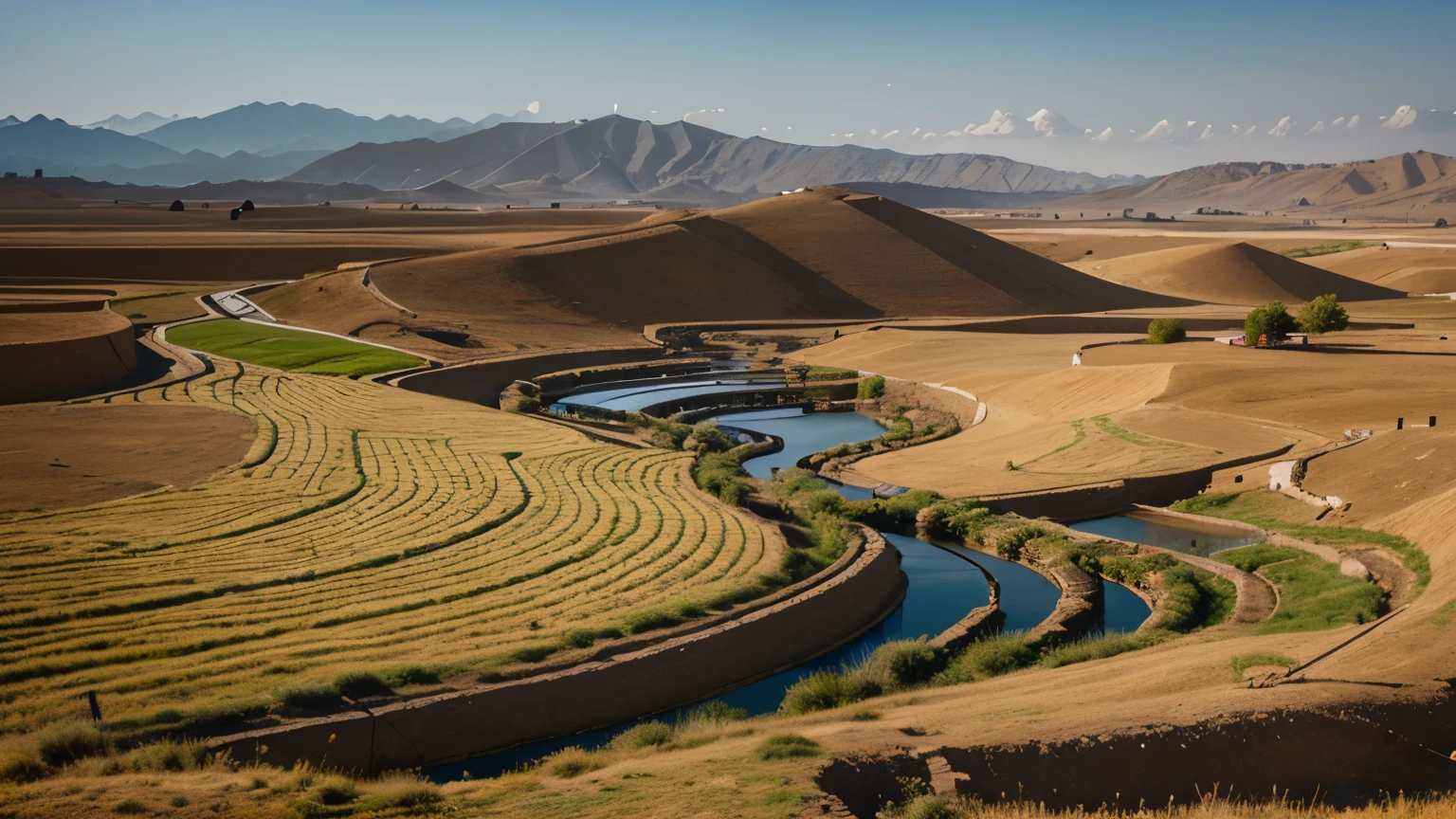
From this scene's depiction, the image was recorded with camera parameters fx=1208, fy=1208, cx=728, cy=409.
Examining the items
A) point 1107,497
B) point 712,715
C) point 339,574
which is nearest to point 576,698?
point 712,715

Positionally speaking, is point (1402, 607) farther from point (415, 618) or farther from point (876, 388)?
point (876, 388)

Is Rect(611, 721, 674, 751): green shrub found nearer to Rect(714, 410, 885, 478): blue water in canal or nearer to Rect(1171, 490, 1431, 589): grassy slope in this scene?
Rect(1171, 490, 1431, 589): grassy slope

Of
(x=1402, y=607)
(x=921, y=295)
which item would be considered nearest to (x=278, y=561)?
(x=1402, y=607)

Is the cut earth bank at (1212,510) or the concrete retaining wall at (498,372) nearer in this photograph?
the cut earth bank at (1212,510)

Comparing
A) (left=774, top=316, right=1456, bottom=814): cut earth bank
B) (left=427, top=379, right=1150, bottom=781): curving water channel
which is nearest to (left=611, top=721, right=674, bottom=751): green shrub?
(left=427, top=379, right=1150, bottom=781): curving water channel

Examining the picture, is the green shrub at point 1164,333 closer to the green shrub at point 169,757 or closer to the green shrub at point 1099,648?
the green shrub at point 1099,648

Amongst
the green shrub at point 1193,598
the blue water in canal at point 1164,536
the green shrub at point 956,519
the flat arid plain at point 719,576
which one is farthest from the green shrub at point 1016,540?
the green shrub at point 1193,598
